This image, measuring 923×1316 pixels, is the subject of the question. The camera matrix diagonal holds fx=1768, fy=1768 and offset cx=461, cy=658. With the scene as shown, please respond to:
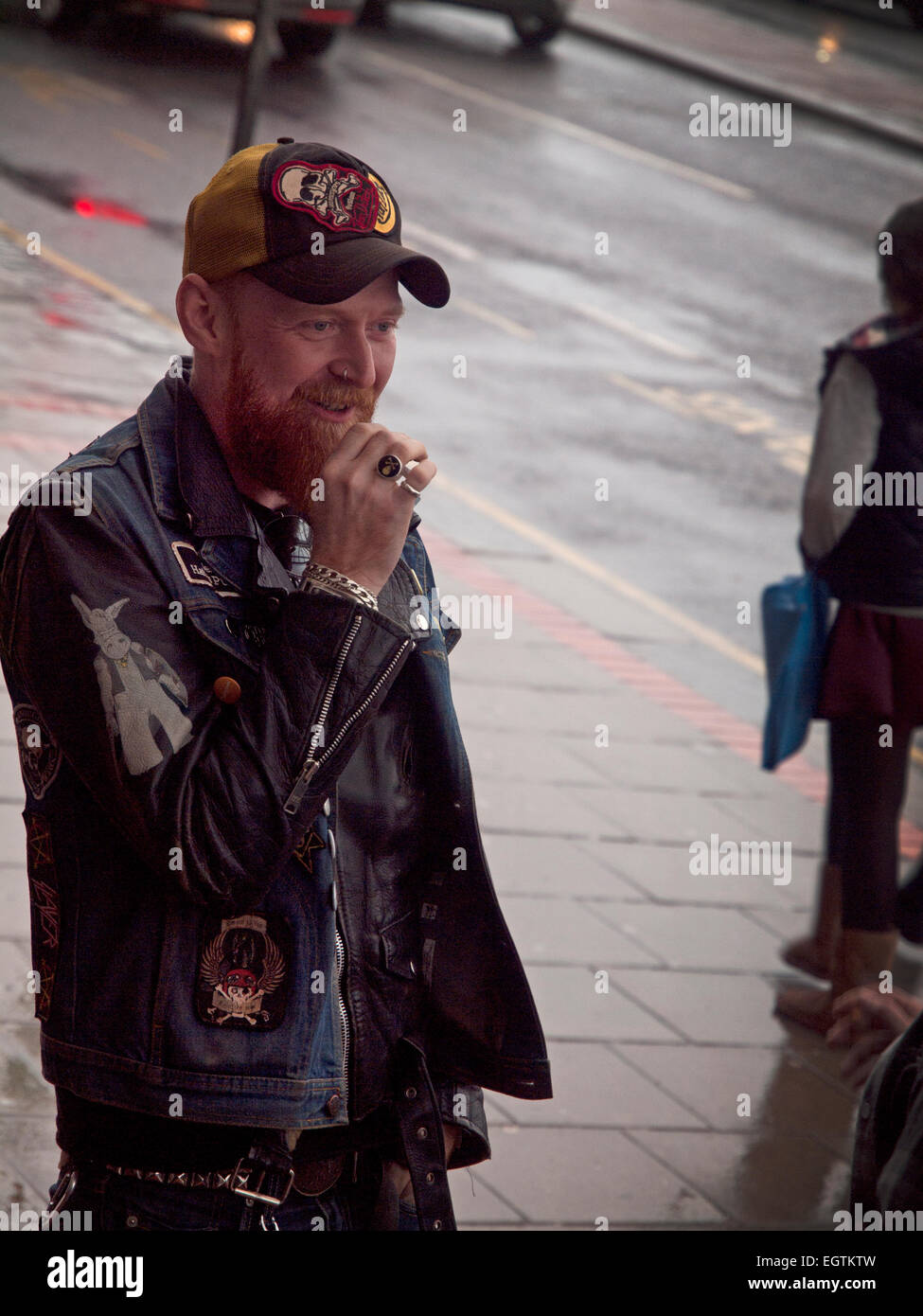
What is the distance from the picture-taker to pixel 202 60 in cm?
2036

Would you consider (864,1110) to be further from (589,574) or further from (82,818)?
(589,574)

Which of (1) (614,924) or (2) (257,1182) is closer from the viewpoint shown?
(2) (257,1182)

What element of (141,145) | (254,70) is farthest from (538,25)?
(254,70)

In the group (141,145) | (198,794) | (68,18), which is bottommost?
(141,145)

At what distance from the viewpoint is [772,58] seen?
26156 mm

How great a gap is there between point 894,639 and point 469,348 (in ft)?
25.0

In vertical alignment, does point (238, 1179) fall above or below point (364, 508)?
below

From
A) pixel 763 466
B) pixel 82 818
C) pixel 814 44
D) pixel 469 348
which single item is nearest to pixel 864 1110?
pixel 82 818

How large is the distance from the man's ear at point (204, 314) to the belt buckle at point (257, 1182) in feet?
3.54

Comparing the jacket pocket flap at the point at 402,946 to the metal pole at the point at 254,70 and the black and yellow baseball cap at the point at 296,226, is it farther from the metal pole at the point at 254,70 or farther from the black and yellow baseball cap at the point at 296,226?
the metal pole at the point at 254,70

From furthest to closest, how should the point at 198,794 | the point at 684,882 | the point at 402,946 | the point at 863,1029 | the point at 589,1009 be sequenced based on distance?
the point at 684,882 < the point at 863,1029 < the point at 589,1009 < the point at 402,946 < the point at 198,794

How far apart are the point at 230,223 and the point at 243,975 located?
983mm

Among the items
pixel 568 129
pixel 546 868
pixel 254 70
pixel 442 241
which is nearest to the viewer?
pixel 546 868

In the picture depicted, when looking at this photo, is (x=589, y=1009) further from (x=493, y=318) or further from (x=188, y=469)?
(x=493, y=318)
